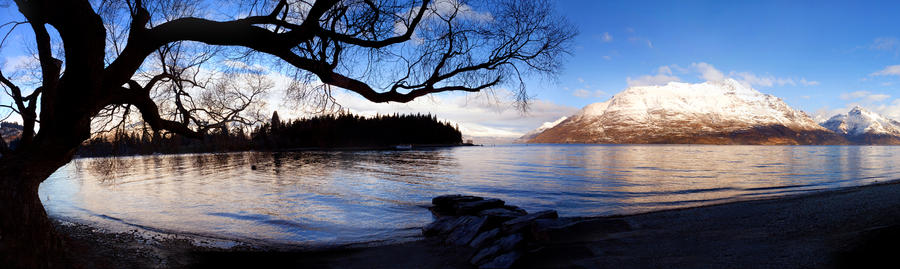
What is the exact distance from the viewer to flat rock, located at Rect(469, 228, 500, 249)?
9188 millimetres

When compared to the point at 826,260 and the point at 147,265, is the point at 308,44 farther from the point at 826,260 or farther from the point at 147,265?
the point at 826,260

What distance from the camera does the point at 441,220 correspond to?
41.4 ft

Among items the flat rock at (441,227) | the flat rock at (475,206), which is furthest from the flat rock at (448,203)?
the flat rock at (441,227)

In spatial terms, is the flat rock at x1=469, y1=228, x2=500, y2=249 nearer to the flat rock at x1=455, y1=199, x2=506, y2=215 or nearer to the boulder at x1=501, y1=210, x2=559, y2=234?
the boulder at x1=501, y1=210, x2=559, y2=234

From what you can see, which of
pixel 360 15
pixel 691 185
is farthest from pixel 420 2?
pixel 691 185

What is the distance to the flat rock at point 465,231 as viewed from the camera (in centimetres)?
991

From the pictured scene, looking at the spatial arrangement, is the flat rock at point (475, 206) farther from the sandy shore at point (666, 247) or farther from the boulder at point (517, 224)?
the boulder at point (517, 224)

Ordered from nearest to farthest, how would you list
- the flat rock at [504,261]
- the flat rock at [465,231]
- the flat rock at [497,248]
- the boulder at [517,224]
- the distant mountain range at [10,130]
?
the flat rock at [504,261] < the flat rock at [497,248] < the distant mountain range at [10,130] < the boulder at [517,224] < the flat rock at [465,231]

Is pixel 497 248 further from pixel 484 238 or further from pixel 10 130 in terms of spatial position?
pixel 10 130

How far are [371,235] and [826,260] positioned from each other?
1079cm

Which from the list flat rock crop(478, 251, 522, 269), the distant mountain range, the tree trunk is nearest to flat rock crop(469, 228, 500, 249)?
flat rock crop(478, 251, 522, 269)

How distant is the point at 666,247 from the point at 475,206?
6.78 metres

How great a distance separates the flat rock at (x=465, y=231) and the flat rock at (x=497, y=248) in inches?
53.9

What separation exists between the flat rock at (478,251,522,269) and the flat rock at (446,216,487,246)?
2.21 meters
